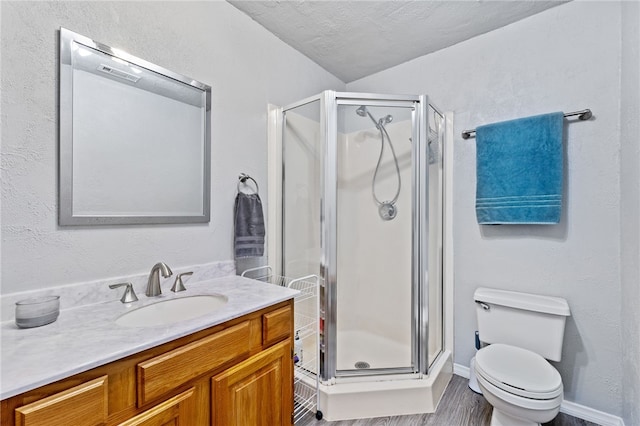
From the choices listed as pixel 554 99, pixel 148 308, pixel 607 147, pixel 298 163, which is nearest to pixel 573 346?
pixel 607 147

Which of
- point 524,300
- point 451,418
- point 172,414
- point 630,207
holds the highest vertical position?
point 630,207

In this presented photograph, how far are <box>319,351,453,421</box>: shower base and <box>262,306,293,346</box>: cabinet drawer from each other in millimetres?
586

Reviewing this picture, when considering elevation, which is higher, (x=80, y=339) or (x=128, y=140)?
(x=128, y=140)

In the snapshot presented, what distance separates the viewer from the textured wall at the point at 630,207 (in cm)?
131

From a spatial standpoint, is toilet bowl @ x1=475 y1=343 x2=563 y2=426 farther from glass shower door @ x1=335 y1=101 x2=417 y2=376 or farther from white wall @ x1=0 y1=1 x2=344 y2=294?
white wall @ x1=0 y1=1 x2=344 y2=294

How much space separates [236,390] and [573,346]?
6.24ft

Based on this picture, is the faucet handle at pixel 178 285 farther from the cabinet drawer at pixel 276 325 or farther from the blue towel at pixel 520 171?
the blue towel at pixel 520 171

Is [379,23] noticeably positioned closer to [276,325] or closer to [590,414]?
[276,325]

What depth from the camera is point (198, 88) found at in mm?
1530

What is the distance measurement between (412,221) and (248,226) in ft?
3.41

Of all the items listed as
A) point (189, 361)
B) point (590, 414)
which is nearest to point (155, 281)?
point (189, 361)

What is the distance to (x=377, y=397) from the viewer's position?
64.0 inches

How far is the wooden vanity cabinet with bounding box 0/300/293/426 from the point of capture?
2.23ft

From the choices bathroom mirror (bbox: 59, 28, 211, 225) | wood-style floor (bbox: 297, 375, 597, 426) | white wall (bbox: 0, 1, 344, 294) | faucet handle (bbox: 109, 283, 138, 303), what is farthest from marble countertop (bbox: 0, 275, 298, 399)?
wood-style floor (bbox: 297, 375, 597, 426)
